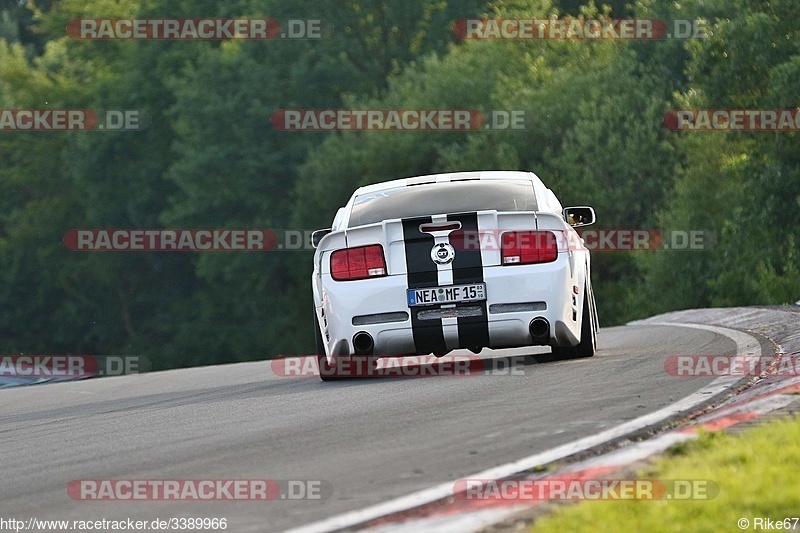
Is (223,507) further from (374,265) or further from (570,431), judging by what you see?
(374,265)

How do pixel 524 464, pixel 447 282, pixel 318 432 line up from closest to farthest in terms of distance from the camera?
pixel 524 464 → pixel 318 432 → pixel 447 282

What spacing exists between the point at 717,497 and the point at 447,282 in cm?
603

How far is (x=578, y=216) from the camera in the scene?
1265 cm

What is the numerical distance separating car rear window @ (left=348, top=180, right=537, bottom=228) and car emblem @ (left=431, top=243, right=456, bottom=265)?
19.8 inches

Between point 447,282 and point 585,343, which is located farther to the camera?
point 585,343

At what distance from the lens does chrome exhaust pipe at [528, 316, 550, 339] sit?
11.2 meters

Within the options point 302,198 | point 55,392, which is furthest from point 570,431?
point 302,198

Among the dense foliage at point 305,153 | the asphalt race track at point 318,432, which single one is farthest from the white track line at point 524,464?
the dense foliage at point 305,153

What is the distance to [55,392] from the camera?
1573 cm

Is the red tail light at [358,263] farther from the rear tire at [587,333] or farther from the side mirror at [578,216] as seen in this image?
the side mirror at [578,216]

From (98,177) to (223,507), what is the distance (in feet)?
189

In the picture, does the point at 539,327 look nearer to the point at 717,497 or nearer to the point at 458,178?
the point at 458,178

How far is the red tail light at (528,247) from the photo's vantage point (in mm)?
11148

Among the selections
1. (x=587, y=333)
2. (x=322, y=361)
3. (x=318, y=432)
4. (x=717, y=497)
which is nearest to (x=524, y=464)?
(x=717, y=497)
